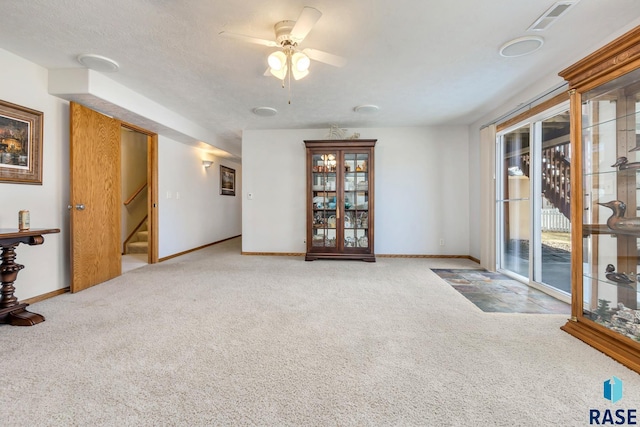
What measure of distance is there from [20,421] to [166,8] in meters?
2.45

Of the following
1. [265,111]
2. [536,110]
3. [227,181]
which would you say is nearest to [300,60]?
[265,111]

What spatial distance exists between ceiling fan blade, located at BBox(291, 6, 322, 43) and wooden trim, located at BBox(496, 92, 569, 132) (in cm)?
250

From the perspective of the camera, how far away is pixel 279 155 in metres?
5.13

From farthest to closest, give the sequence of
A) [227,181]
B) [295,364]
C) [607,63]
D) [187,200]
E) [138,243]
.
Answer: [227,181]
[138,243]
[187,200]
[607,63]
[295,364]

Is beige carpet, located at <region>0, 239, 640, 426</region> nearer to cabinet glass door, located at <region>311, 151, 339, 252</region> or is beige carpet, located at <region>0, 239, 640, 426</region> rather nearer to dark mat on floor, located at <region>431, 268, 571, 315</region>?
dark mat on floor, located at <region>431, 268, 571, 315</region>

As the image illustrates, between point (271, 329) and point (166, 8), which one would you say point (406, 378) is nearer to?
point (271, 329)

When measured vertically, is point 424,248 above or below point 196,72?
below

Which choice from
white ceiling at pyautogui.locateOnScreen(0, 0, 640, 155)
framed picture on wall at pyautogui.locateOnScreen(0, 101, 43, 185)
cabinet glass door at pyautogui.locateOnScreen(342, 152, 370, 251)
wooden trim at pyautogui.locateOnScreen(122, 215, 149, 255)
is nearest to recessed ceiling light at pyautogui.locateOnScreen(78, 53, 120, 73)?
white ceiling at pyautogui.locateOnScreen(0, 0, 640, 155)

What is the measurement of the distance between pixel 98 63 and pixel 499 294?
4709mm

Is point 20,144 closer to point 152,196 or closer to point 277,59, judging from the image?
point 152,196

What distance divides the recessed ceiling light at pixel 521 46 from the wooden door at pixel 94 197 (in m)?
4.34

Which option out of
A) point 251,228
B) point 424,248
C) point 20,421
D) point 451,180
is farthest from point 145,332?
point 451,180

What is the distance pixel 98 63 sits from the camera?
8.64ft

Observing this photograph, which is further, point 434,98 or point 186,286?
point 434,98
